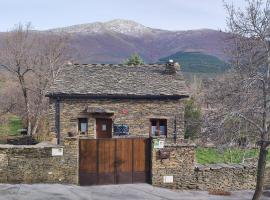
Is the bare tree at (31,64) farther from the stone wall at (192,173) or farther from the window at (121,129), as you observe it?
the stone wall at (192,173)

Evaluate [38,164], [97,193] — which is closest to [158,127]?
[97,193]

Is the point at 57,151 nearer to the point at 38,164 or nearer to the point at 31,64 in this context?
the point at 38,164

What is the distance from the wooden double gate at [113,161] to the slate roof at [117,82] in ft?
22.7

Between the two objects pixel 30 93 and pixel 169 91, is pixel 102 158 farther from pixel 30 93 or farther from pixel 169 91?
pixel 30 93

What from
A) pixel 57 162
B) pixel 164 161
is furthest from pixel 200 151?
pixel 57 162

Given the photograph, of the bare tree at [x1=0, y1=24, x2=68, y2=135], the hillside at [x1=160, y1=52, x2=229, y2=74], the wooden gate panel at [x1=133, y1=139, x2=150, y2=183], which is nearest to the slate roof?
the wooden gate panel at [x1=133, y1=139, x2=150, y2=183]

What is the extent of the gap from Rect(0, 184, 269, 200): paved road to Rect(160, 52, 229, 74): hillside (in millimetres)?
69606

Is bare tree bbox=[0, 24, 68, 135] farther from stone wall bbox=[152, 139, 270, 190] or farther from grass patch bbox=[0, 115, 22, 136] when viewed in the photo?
stone wall bbox=[152, 139, 270, 190]

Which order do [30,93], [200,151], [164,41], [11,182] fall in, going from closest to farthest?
[11,182] < [200,151] < [30,93] < [164,41]

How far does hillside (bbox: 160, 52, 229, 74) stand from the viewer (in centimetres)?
9509

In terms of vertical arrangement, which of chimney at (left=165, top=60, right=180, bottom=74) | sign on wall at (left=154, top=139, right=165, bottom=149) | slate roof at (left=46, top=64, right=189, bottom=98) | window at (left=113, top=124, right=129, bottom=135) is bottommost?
sign on wall at (left=154, top=139, right=165, bottom=149)

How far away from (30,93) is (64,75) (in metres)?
16.3

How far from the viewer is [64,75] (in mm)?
26828

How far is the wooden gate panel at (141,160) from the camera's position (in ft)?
60.6
